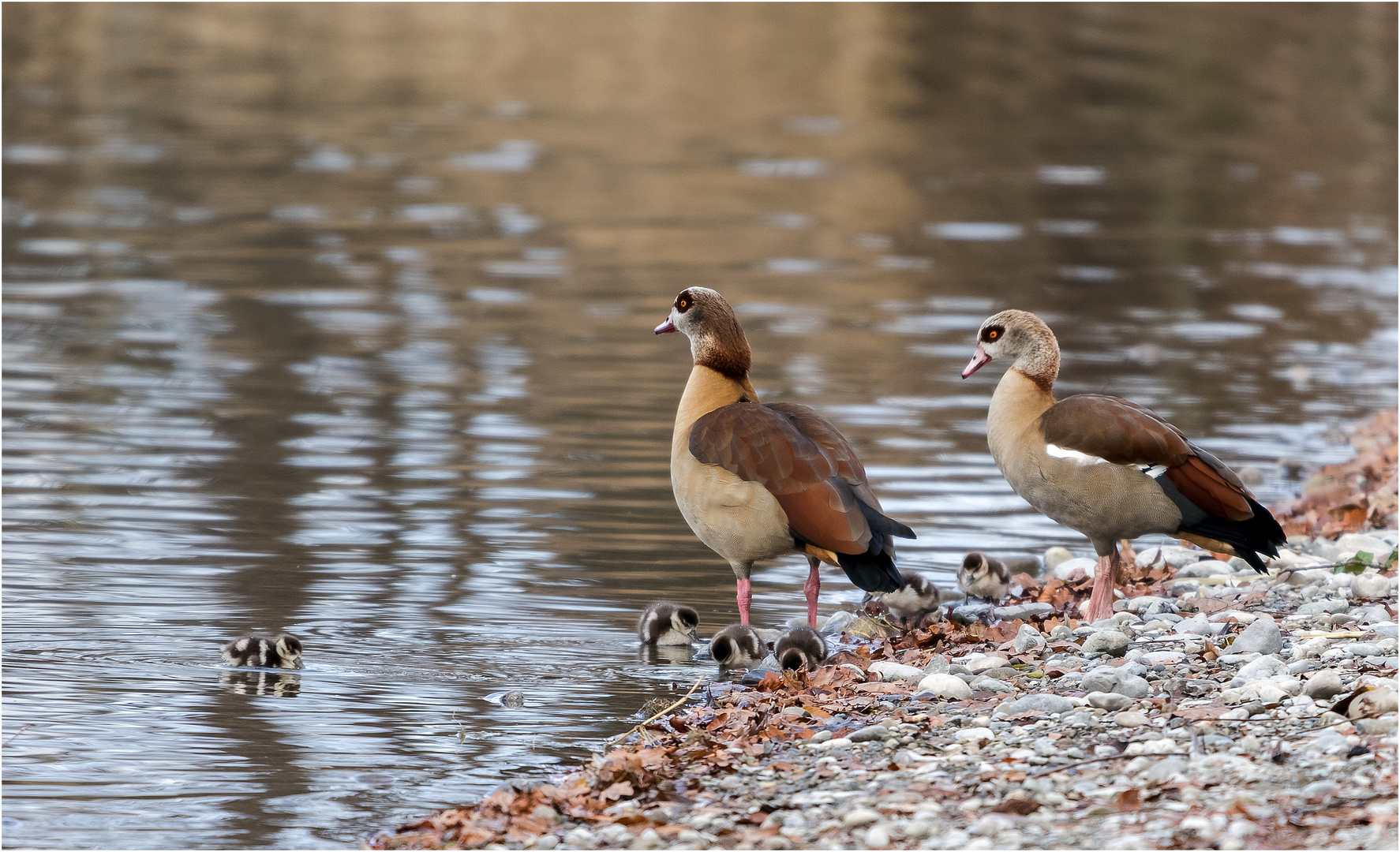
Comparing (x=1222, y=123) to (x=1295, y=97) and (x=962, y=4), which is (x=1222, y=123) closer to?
(x=1295, y=97)

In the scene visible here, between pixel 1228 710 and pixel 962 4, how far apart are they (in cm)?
5802

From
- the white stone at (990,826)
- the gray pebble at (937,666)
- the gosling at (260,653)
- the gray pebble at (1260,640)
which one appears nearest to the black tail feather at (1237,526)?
the gray pebble at (1260,640)

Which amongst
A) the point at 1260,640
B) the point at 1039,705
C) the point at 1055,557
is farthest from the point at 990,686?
the point at 1055,557

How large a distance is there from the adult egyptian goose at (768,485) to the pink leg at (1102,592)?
3.57 ft

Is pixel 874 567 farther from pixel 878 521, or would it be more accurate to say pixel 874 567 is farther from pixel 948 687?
pixel 948 687

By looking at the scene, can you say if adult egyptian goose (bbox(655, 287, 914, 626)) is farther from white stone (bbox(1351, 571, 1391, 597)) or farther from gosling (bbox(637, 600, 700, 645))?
white stone (bbox(1351, 571, 1391, 597))

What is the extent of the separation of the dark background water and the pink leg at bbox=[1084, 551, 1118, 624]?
1.91 meters

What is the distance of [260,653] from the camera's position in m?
8.51

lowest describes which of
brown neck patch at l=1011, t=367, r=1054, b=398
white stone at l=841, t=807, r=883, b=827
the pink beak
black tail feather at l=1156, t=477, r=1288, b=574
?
white stone at l=841, t=807, r=883, b=827

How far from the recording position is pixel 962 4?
2448 inches

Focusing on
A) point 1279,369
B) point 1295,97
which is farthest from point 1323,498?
point 1295,97

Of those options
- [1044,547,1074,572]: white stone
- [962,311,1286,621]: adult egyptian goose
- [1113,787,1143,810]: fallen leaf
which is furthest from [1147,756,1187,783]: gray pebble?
[1044,547,1074,572]: white stone

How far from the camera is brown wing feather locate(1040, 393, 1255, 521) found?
8.55m

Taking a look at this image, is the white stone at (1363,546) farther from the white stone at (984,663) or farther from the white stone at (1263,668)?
the white stone at (984,663)
